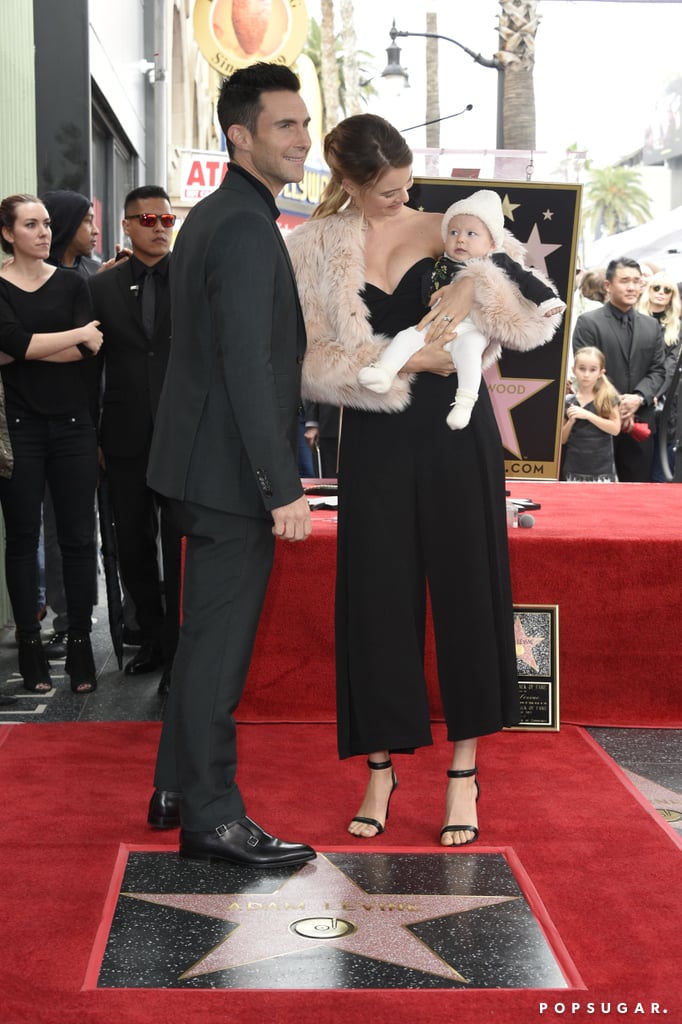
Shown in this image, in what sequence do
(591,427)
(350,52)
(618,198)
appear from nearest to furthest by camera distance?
(591,427) → (350,52) → (618,198)

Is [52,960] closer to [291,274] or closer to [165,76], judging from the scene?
[291,274]

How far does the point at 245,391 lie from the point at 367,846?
1.23 meters

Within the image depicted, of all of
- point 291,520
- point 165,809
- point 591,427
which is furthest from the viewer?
point 591,427

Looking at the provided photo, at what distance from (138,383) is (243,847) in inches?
90.4

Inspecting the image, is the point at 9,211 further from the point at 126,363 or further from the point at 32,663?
the point at 32,663

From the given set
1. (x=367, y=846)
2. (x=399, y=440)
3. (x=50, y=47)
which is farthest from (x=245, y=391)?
(x=50, y=47)

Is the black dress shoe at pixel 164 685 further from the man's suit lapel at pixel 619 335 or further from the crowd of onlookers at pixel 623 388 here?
the man's suit lapel at pixel 619 335

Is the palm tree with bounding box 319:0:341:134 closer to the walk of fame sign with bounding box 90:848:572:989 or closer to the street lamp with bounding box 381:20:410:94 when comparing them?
the street lamp with bounding box 381:20:410:94

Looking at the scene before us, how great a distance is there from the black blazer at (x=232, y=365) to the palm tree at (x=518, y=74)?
10.9m

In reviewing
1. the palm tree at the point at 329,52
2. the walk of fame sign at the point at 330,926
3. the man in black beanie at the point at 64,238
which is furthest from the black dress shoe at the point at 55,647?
the palm tree at the point at 329,52

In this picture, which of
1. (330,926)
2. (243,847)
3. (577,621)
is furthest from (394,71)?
(330,926)

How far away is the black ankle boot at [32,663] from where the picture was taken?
466cm

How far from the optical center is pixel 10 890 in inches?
110

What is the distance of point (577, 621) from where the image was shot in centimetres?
421
